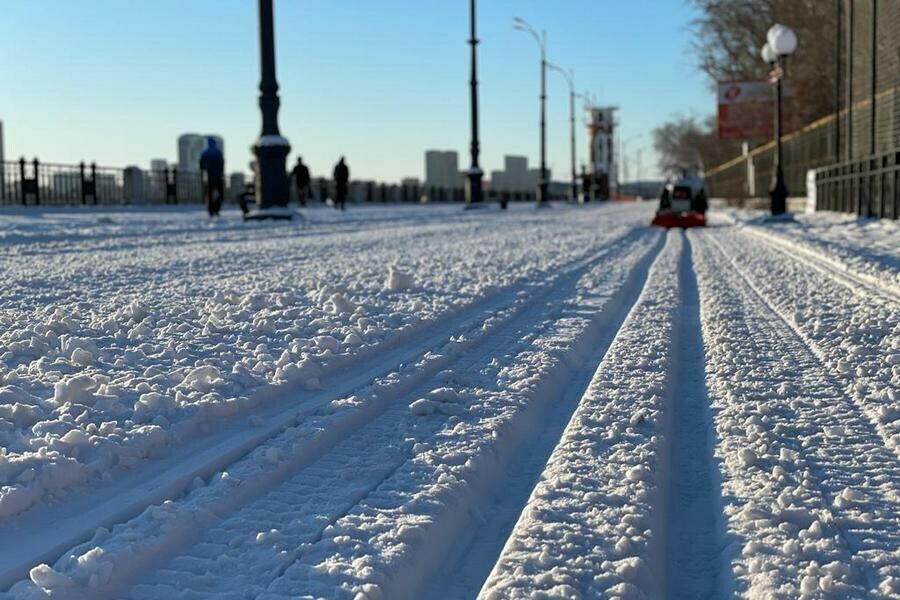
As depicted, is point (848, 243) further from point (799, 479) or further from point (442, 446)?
point (442, 446)

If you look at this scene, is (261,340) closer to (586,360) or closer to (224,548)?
(586,360)

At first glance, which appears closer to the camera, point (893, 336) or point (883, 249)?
point (893, 336)

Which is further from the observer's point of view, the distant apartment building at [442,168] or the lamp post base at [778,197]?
the distant apartment building at [442,168]

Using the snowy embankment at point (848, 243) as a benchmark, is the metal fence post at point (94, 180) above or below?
above

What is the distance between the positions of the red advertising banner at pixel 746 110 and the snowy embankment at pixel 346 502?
4654cm

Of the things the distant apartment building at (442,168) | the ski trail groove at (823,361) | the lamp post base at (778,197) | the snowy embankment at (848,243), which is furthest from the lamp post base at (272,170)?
the distant apartment building at (442,168)

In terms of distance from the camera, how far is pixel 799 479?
2.94 meters

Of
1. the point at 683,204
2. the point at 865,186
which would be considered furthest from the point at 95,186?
the point at 865,186

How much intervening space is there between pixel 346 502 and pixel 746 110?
49732mm

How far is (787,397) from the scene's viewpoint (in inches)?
159

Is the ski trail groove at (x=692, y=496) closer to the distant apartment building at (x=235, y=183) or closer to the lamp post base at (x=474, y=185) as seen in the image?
the lamp post base at (x=474, y=185)

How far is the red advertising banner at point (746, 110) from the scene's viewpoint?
47344mm

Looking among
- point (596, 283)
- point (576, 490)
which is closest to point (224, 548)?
point (576, 490)

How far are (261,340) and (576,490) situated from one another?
105 inches
